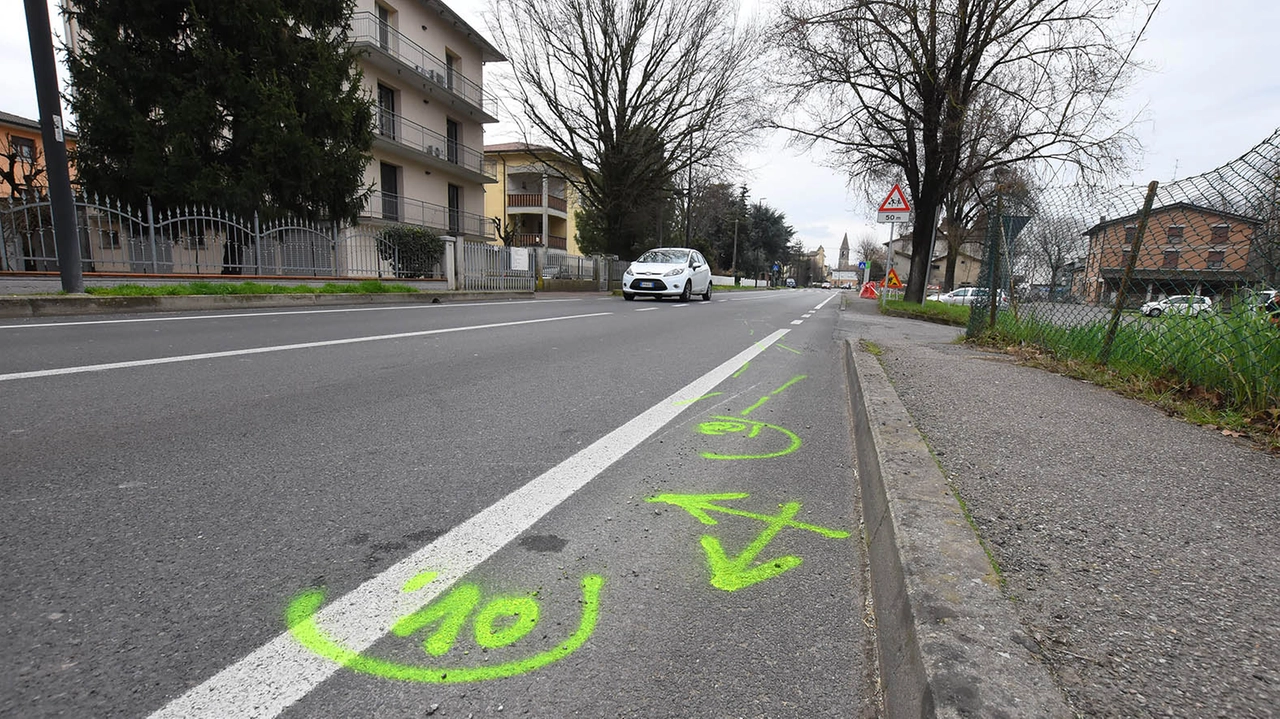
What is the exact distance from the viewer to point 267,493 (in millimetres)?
2338

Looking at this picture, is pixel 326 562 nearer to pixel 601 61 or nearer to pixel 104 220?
pixel 104 220

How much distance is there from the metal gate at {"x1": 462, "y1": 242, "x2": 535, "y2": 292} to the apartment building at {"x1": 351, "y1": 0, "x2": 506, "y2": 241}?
7368mm

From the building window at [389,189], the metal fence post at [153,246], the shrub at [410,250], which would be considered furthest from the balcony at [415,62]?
the metal fence post at [153,246]

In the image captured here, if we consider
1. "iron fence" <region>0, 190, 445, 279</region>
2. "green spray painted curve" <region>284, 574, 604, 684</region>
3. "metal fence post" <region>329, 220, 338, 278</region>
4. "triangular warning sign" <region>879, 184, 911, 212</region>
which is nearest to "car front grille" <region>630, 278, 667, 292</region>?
"triangular warning sign" <region>879, 184, 911, 212</region>

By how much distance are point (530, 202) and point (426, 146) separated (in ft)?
58.5

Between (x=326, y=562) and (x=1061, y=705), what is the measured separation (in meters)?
1.94

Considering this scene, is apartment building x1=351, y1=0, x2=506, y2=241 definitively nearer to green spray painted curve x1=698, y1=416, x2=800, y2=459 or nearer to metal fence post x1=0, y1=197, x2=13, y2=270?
metal fence post x1=0, y1=197, x2=13, y2=270

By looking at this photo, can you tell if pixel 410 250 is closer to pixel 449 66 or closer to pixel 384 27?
pixel 384 27

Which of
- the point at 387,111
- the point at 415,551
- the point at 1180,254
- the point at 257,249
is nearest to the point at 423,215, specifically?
the point at 387,111

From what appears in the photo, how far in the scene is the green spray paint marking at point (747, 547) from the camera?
1914 mm

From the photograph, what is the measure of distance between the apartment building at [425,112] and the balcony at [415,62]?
0.04m

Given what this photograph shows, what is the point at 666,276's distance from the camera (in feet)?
56.9

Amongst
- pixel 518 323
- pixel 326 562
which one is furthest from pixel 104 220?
pixel 326 562

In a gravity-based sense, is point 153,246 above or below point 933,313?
above
